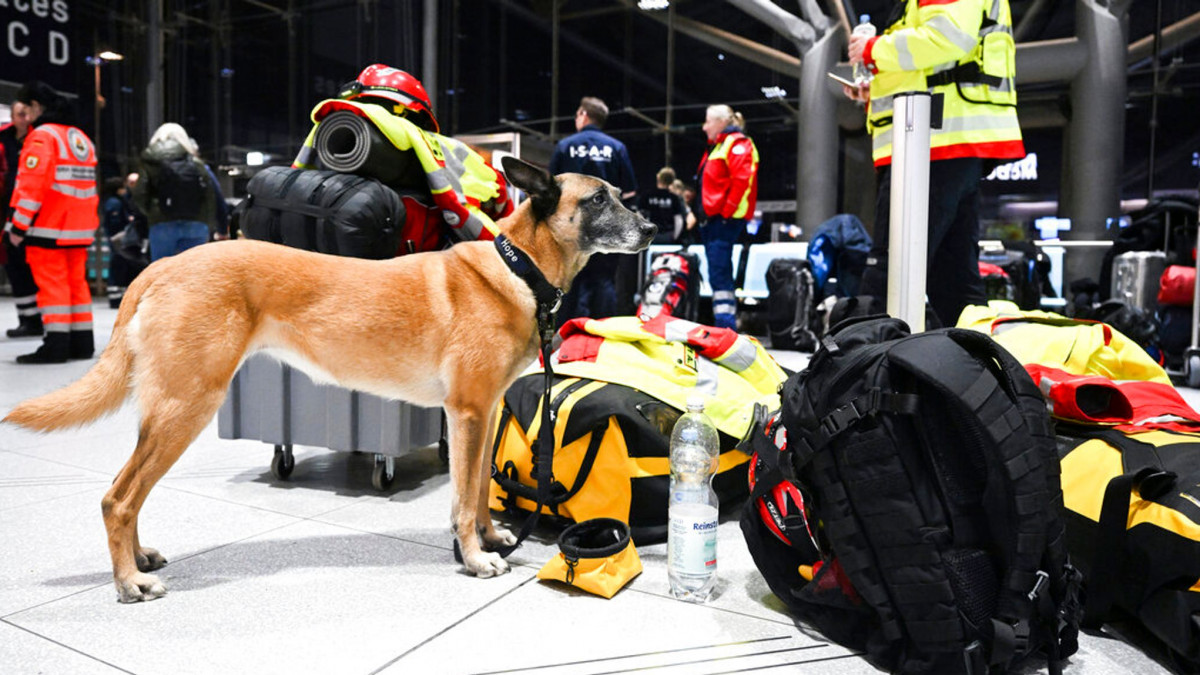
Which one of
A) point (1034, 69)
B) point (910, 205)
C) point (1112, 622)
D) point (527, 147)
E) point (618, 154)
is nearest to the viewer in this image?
point (1112, 622)

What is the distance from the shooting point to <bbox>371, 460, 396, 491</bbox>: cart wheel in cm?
256

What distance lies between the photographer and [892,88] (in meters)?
2.80

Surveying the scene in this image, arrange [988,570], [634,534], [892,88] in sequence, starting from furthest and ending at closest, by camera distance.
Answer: [892,88] < [634,534] < [988,570]

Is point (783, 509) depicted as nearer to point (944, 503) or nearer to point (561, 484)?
point (944, 503)

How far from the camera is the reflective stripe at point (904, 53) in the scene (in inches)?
103

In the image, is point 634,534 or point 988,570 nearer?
point 988,570

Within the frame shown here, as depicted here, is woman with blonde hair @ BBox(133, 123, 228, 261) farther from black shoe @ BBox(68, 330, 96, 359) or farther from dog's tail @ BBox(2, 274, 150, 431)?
dog's tail @ BBox(2, 274, 150, 431)

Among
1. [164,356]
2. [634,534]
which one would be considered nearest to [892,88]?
[634,534]

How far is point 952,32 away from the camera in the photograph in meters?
2.54

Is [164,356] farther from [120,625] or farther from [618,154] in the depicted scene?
[618,154]

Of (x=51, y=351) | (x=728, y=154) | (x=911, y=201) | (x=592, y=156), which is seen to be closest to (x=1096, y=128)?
(x=728, y=154)

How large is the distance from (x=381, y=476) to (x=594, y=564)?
1103 mm

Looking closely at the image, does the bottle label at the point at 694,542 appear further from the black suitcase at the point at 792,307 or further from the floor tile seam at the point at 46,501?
the black suitcase at the point at 792,307

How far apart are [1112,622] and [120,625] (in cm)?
212
